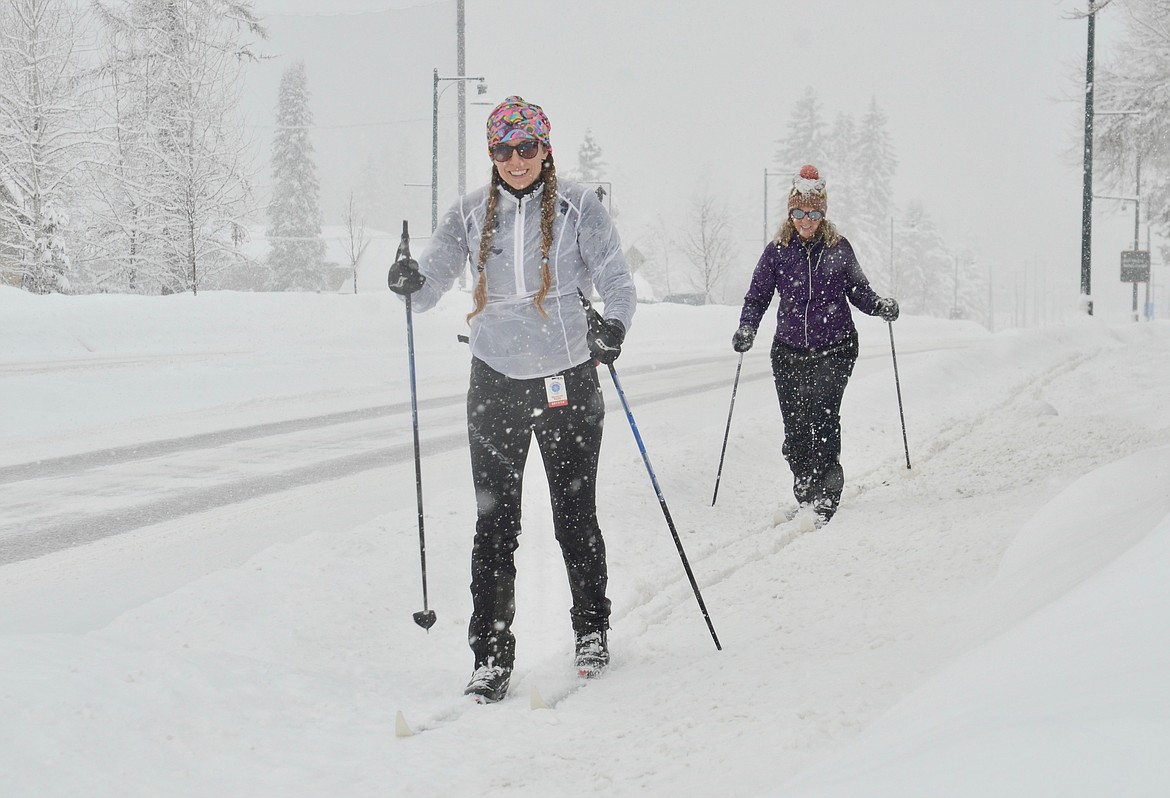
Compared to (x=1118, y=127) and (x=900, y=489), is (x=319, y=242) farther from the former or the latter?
(x=900, y=489)

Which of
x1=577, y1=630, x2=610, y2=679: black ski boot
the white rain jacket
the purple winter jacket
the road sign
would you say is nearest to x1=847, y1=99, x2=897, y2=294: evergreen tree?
the road sign

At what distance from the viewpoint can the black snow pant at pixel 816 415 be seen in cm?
638

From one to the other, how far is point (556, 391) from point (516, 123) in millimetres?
1050

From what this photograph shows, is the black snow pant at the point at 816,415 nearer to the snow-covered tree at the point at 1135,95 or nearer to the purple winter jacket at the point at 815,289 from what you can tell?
the purple winter jacket at the point at 815,289

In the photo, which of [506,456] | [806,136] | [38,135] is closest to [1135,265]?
[806,136]

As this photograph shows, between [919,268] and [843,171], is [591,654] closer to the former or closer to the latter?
[843,171]

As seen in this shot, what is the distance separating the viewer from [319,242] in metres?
51.2

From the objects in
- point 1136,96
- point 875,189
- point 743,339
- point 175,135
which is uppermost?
point 875,189

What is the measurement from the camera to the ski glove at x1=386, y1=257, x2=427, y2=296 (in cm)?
385

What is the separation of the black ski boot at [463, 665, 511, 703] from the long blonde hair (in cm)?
138

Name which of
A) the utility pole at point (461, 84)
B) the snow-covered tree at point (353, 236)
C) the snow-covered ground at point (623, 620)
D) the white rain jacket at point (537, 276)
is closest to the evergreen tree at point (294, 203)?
the snow-covered tree at point (353, 236)

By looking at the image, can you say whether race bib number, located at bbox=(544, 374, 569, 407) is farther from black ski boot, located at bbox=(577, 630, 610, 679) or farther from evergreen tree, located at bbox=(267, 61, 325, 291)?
evergreen tree, located at bbox=(267, 61, 325, 291)

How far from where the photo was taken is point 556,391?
3.81m

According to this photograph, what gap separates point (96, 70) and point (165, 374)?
13613 mm
